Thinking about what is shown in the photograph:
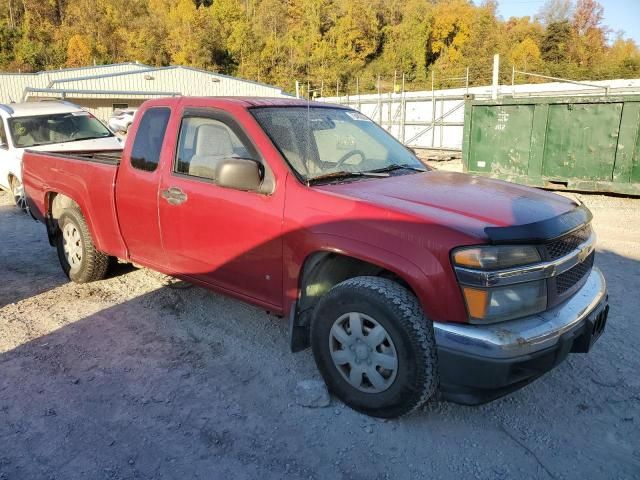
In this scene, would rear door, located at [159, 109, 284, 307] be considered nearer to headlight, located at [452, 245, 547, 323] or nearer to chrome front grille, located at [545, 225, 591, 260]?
headlight, located at [452, 245, 547, 323]

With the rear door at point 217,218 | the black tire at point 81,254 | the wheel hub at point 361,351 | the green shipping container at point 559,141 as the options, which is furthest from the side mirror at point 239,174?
the green shipping container at point 559,141

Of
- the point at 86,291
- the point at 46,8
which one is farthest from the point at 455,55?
the point at 46,8

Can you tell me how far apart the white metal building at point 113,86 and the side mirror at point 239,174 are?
2683 centimetres

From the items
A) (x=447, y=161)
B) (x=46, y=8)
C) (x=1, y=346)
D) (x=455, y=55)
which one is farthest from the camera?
(x=46, y=8)

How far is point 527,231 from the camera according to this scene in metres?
2.76

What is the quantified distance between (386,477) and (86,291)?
3795mm

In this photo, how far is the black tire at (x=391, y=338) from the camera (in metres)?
2.79

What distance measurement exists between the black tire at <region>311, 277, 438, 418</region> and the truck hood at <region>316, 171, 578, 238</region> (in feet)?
1.53

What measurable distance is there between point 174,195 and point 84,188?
4.76 feet

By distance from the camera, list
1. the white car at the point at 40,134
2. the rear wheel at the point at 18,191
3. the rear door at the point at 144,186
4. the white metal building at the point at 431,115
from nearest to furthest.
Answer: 1. the rear door at the point at 144,186
2. the rear wheel at the point at 18,191
3. the white car at the point at 40,134
4. the white metal building at the point at 431,115

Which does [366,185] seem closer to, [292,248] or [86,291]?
[292,248]

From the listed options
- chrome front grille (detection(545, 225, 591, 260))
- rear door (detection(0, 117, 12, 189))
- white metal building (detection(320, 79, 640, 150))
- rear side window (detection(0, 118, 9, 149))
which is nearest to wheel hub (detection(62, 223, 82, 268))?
chrome front grille (detection(545, 225, 591, 260))

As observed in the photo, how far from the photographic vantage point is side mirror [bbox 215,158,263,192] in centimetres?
329

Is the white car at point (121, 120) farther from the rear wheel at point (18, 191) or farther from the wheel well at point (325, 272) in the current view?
the wheel well at point (325, 272)
